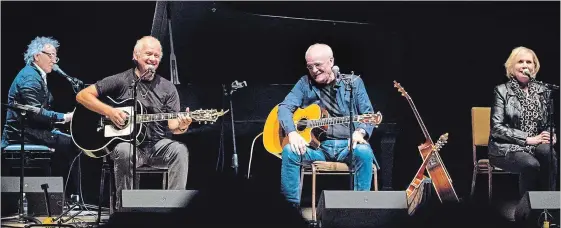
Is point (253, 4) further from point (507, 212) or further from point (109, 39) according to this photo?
point (507, 212)

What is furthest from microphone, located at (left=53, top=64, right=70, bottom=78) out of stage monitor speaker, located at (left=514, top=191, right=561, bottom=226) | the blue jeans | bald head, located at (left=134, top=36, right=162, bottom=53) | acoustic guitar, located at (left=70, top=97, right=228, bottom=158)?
stage monitor speaker, located at (left=514, top=191, right=561, bottom=226)

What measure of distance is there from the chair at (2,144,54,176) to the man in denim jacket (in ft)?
5.69

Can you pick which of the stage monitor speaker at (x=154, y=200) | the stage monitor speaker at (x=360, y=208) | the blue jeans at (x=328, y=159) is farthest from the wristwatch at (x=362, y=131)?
the stage monitor speaker at (x=154, y=200)

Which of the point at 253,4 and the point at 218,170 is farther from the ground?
the point at 253,4

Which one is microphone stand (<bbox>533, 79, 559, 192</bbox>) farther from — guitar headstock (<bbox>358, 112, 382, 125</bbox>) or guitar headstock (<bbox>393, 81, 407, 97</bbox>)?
guitar headstock (<bbox>358, 112, 382, 125</bbox>)

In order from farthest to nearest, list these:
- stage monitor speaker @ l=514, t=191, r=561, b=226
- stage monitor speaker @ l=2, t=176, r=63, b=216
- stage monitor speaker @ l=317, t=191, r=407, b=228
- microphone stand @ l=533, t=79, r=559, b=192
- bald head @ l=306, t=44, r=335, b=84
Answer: bald head @ l=306, t=44, r=335, b=84
microphone stand @ l=533, t=79, r=559, b=192
stage monitor speaker @ l=2, t=176, r=63, b=216
stage monitor speaker @ l=514, t=191, r=561, b=226
stage monitor speaker @ l=317, t=191, r=407, b=228

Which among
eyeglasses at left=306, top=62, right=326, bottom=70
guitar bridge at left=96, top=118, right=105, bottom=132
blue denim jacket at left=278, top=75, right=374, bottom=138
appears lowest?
guitar bridge at left=96, top=118, right=105, bottom=132

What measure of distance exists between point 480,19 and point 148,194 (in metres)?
3.07

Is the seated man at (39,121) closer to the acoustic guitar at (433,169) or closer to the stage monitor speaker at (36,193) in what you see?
the stage monitor speaker at (36,193)

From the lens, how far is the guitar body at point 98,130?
698 centimetres

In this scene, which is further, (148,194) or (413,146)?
(413,146)

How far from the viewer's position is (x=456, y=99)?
24.8 feet

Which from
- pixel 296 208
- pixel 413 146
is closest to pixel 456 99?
pixel 413 146

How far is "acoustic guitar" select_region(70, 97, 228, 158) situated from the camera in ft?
22.9
